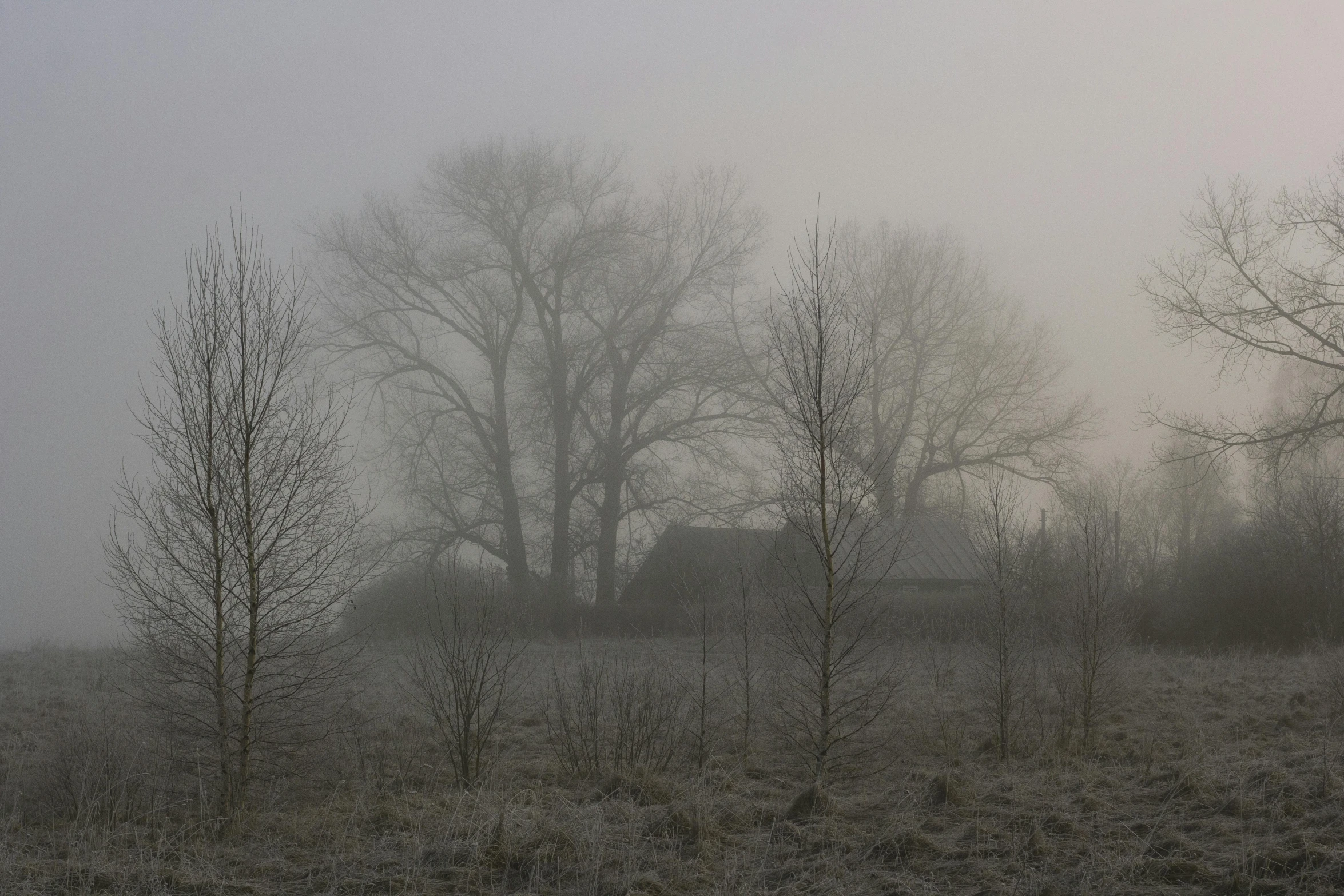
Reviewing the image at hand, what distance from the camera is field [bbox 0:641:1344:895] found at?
17.4 feet

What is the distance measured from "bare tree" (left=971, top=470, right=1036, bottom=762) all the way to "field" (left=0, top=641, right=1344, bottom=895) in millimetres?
371

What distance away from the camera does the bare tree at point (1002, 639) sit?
970cm

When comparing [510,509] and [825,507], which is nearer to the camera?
[825,507]

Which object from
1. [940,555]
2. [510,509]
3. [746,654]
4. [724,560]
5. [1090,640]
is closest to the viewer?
[746,654]

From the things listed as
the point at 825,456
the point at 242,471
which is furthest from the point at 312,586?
the point at 825,456

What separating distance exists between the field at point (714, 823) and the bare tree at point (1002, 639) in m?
0.37

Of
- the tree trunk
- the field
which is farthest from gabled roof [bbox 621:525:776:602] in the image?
the field

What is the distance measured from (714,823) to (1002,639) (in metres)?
4.44

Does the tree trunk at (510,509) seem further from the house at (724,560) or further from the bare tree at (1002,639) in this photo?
the bare tree at (1002,639)

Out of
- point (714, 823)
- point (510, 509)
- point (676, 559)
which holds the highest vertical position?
point (510, 509)

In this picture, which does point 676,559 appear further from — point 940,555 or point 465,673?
point 465,673

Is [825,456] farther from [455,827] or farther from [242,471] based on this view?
[242,471]

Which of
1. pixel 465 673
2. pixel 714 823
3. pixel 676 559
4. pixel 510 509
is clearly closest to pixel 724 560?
pixel 676 559

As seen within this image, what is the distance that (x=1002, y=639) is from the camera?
9.70 m
